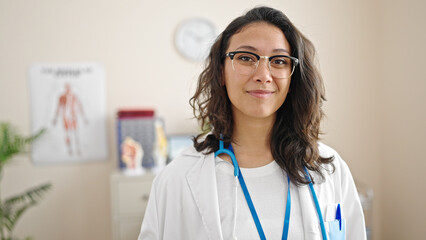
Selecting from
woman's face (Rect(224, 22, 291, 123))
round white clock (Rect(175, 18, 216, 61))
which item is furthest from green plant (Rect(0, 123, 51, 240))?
woman's face (Rect(224, 22, 291, 123))

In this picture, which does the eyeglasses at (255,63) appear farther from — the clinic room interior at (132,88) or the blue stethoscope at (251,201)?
the clinic room interior at (132,88)

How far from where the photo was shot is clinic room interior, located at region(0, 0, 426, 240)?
2.93 meters

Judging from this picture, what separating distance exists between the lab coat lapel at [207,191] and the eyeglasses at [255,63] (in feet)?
1.05

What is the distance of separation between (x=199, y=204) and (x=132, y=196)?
1.71 metres

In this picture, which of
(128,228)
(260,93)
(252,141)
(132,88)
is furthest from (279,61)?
(132,88)

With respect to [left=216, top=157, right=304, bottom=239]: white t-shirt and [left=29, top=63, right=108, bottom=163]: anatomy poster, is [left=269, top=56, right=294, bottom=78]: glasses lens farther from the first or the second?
[left=29, top=63, right=108, bottom=163]: anatomy poster

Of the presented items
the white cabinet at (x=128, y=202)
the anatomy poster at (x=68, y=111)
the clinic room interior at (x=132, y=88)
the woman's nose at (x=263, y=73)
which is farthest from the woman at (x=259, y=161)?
the anatomy poster at (x=68, y=111)

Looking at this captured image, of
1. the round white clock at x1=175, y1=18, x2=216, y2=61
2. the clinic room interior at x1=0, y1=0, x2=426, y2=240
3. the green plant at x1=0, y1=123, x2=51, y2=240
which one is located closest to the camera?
the green plant at x1=0, y1=123, x2=51, y2=240

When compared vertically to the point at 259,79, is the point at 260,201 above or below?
below

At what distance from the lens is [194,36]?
10.2 feet

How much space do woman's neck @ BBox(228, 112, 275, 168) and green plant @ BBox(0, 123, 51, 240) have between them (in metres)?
2.18

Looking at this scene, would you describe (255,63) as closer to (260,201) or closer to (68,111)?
(260,201)

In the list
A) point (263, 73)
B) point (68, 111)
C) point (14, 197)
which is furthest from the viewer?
point (68, 111)

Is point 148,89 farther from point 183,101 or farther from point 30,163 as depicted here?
point 30,163
